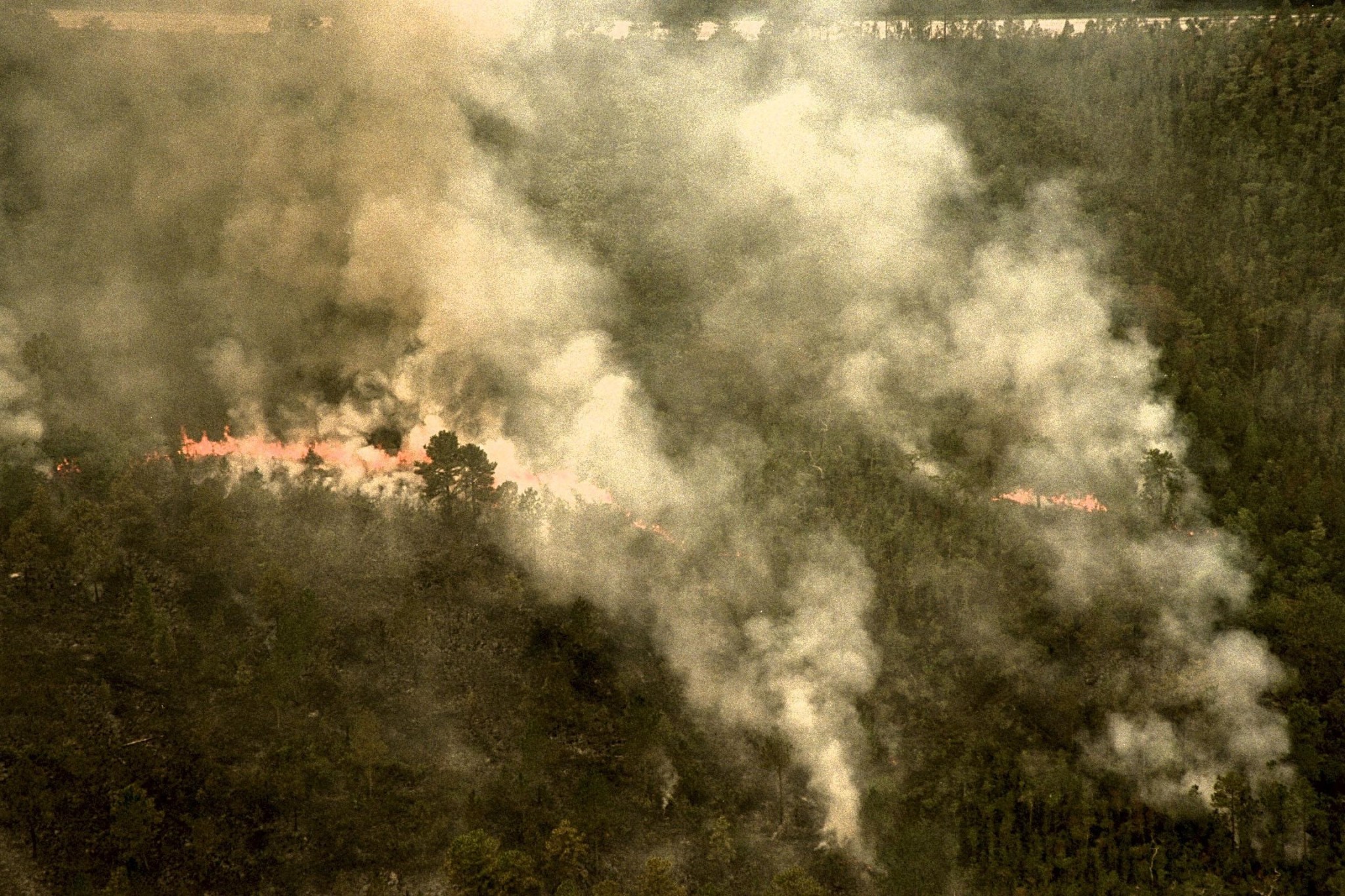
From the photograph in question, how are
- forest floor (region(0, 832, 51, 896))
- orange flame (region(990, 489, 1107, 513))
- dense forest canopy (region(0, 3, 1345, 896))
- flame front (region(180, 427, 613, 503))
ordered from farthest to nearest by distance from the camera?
flame front (region(180, 427, 613, 503))
orange flame (region(990, 489, 1107, 513))
dense forest canopy (region(0, 3, 1345, 896))
forest floor (region(0, 832, 51, 896))

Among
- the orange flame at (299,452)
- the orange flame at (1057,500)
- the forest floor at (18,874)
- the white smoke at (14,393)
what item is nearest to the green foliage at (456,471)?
the orange flame at (299,452)

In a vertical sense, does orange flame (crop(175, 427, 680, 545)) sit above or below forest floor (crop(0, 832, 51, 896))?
above

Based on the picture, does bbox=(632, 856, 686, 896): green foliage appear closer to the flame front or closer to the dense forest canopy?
the dense forest canopy

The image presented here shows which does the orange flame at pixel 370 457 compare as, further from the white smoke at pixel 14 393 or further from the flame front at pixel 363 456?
the white smoke at pixel 14 393

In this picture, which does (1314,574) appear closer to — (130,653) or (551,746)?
(551,746)

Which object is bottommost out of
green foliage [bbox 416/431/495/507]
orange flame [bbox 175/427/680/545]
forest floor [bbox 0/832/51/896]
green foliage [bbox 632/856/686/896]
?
forest floor [bbox 0/832/51/896]

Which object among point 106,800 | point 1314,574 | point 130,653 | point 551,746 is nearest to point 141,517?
point 130,653

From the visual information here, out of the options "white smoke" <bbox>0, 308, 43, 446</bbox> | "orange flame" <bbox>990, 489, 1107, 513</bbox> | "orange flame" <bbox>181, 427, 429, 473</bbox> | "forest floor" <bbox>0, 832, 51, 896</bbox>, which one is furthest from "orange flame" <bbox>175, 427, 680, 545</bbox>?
"forest floor" <bbox>0, 832, 51, 896</bbox>

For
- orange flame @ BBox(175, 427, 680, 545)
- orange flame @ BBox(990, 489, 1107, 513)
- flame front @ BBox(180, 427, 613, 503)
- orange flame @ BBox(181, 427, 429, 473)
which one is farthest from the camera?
orange flame @ BBox(181, 427, 429, 473)

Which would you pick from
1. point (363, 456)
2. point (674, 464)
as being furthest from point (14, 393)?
point (674, 464)
